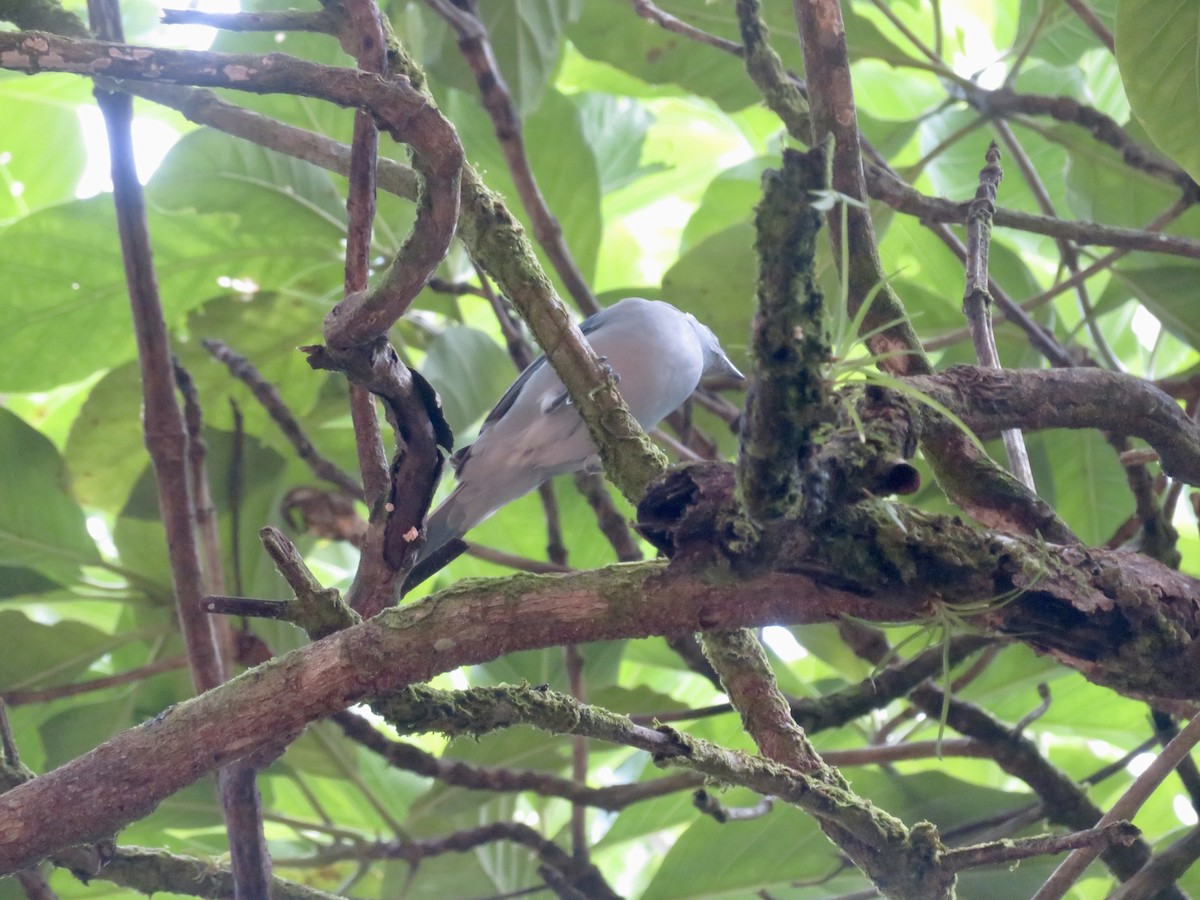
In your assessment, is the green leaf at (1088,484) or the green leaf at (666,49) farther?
the green leaf at (666,49)

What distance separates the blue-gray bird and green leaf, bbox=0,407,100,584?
0.71 meters

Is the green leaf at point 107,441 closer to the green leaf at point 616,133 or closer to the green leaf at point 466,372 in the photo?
the green leaf at point 466,372

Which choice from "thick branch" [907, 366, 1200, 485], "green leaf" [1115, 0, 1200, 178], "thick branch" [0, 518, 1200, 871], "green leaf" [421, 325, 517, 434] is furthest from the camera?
"green leaf" [421, 325, 517, 434]

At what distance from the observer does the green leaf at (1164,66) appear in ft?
5.33

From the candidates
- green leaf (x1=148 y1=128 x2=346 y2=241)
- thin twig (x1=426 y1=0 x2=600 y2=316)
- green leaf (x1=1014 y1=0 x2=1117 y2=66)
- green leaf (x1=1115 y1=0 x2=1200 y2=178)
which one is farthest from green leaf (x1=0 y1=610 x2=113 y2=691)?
green leaf (x1=1014 y1=0 x2=1117 y2=66)

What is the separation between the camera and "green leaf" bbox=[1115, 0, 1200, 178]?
1.63 meters

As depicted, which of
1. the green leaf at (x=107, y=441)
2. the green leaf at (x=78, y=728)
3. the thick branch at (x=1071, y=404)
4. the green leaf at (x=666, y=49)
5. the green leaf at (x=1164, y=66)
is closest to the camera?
the thick branch at (x=1071, y=404)

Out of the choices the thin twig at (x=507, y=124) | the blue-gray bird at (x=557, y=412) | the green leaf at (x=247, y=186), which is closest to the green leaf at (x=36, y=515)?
the green leaf at (x=247, y=186)

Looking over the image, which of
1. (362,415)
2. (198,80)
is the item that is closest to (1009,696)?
(362,415)

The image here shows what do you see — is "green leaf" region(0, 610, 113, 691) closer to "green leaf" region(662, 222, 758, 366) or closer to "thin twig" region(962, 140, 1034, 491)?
"green leaf" region(662, 222, 758, 366)

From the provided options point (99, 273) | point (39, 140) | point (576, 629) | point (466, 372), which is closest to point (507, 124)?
point (466, 372)

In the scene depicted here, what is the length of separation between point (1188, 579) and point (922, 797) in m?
0.96

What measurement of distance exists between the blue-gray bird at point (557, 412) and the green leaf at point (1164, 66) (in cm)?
87

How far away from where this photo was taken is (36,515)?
83.0 inches
